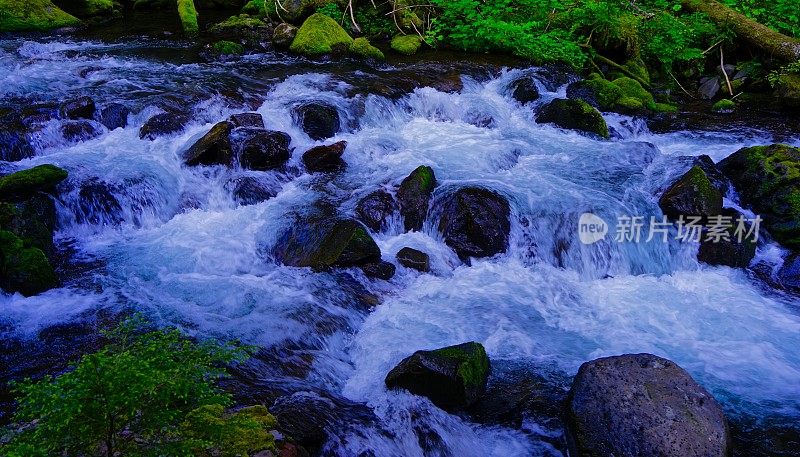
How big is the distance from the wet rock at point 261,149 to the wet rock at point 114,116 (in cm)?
202

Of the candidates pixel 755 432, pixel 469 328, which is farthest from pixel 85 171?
pixel 755 432

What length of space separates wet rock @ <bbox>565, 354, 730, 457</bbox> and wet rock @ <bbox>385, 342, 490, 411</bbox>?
78 centimetres

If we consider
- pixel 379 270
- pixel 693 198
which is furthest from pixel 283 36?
pixel 693 198

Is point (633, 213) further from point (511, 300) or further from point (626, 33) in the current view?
point (626, 33)

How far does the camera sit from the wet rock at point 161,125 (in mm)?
8859

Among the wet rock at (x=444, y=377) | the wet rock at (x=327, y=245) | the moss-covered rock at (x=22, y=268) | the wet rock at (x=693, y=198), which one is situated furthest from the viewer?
the wet rock at (x=693, y=198)

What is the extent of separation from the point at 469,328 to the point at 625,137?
20.3ft

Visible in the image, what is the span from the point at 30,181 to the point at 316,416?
5123 millimetres

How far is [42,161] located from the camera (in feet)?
25.8

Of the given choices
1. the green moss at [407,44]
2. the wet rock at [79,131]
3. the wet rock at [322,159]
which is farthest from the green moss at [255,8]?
the wet rock at [322,159]

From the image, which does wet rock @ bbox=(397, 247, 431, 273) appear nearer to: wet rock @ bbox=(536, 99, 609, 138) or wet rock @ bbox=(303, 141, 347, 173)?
wet rock @ bbox=(303, 141, 347, 173)

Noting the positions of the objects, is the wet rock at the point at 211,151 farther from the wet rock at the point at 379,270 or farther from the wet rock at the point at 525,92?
the wet rock at the point at 525,92

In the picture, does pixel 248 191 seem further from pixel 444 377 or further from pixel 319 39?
pixel 319 39

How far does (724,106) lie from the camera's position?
11680 millimetres
